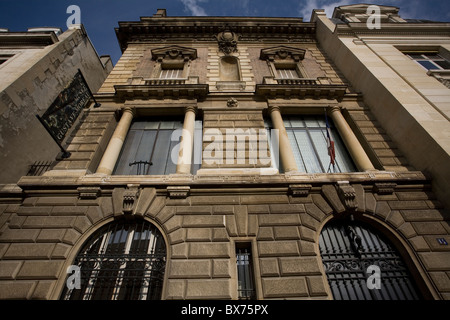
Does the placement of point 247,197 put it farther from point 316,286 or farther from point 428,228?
point 428,228

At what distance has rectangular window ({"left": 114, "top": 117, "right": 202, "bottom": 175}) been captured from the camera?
8.04m

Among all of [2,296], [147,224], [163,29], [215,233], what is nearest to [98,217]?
[147,224]

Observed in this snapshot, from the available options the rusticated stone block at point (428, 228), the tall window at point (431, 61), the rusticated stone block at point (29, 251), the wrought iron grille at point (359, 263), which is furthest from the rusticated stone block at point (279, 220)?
the tall window at point (431, 61)

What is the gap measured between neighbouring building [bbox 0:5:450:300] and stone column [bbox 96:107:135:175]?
0.23 feet

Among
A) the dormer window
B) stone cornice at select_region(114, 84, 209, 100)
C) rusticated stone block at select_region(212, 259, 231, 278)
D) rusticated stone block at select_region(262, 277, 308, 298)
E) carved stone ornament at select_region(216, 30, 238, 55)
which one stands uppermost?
carved stone ornament at select_region(216, 30, 238, 55)

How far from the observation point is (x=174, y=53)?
13.1 metres

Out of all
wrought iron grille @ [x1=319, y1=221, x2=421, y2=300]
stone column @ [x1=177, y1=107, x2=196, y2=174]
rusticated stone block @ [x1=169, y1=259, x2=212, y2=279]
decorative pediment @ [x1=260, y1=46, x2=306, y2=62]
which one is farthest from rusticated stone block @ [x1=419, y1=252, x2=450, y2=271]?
decorative pediment @ [x1=260, y1=46, x2=306, y2=62]

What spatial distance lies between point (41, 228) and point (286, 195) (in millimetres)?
6903

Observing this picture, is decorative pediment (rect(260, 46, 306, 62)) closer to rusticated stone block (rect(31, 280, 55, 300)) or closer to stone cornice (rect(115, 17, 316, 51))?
stone cornice (rect(115, 17, 316, 51))

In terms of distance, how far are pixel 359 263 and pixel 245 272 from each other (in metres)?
3.09

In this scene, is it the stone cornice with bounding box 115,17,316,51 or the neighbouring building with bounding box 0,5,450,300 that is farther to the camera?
the stone cornice with bounding box 115,17,316,51

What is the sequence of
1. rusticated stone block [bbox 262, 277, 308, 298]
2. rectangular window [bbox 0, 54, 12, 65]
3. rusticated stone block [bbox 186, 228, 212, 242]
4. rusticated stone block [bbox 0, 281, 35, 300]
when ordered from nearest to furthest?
rusticated stone block [bbox 0, 281, 35, 300] < rusticated stone block [bbox 262, 277, 308, 298] < rusticated stone block [bbox 186, 228, 212, 242] < rectangular window [bbox 0, 54, 12, 65]

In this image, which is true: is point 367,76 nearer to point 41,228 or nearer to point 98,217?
point 98,217

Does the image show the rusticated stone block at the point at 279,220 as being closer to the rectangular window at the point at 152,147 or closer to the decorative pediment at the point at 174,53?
the rectangular window at the point at 152,147
